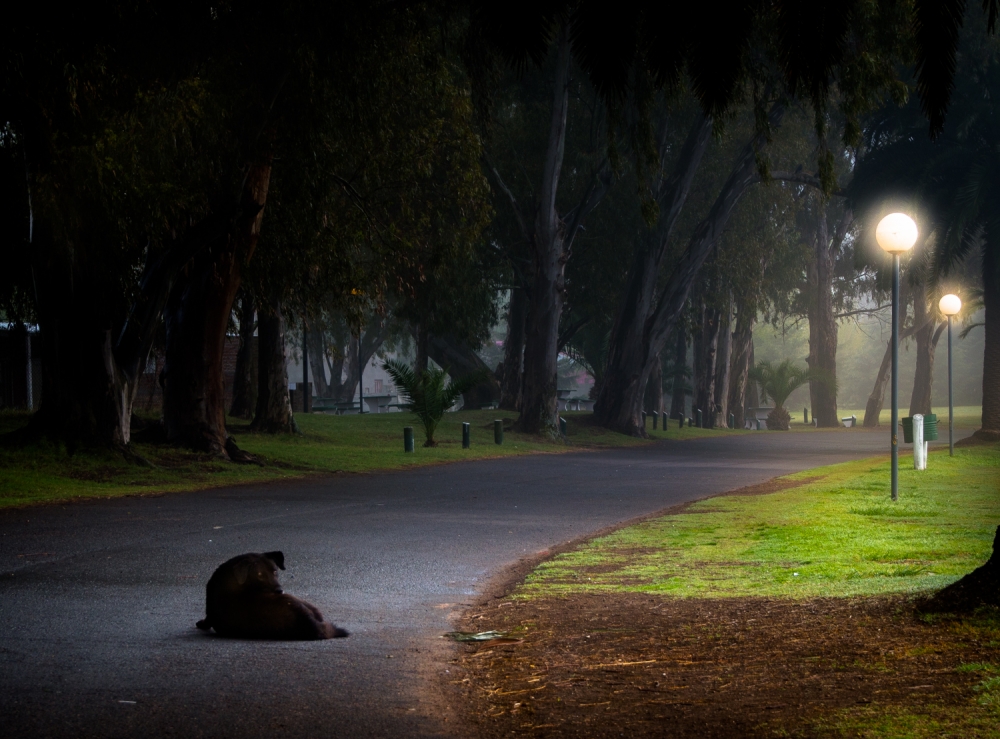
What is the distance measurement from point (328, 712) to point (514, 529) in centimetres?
762

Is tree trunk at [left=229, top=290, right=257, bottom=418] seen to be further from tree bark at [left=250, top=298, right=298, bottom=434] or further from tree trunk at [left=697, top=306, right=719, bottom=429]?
tree trunk at [left=697, top=306, right=719, bottom=429]

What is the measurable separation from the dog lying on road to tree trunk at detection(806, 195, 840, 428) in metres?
51.2

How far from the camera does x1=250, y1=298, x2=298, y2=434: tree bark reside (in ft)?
94.6

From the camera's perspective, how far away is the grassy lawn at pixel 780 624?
4.62 meters

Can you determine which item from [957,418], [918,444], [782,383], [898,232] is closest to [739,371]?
[782,383]

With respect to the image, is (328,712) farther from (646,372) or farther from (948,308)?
(646,372)

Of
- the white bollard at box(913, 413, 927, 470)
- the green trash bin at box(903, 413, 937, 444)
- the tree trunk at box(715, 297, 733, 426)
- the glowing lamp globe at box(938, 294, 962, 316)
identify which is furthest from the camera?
the tree trunk at box(715, 297, 733, 426)

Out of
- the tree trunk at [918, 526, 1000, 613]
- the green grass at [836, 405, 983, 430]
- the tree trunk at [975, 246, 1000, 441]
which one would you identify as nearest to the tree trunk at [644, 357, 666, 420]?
the green grass at [836, 405, 983, 430]

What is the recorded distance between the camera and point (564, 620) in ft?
22.7

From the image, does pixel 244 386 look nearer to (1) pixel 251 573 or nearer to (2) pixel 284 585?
(2) pixel 284 585

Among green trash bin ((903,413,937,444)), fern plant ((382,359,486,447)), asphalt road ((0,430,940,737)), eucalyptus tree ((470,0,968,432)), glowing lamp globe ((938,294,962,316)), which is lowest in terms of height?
asphalt road ((0,430,940,737))

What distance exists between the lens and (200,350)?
2045 centimetres

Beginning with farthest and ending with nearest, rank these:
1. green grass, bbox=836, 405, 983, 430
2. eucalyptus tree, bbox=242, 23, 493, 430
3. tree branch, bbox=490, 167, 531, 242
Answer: green grass, bbox=836, 405, 983, 430 → tree branch, bbox=490, 167, 531, 242 → eucalyptus tree, bbox=242, 23, 493, 430

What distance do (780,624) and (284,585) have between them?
3.75 m
